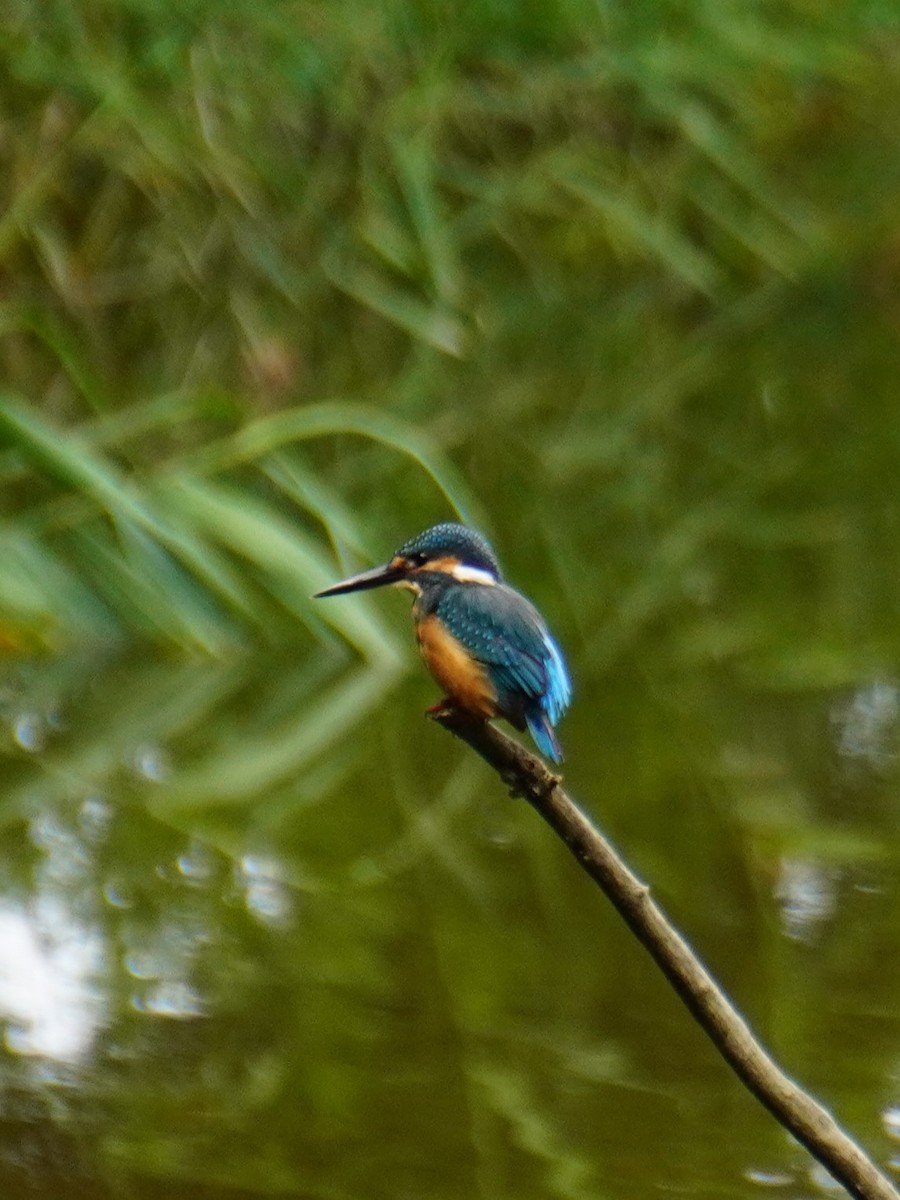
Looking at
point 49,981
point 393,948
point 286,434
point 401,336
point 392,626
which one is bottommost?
point 49,981

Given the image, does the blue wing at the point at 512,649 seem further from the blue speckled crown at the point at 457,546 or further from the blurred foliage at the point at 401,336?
the blurred foliage at the point at 401,336

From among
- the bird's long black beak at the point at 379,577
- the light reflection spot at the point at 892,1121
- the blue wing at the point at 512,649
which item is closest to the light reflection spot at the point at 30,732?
the light reflection spot at the point at 892,1121

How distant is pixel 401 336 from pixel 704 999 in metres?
6.56

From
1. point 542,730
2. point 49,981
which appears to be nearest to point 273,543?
point 49,981

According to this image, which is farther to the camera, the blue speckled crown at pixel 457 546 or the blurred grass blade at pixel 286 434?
the blurred grass blade at pixel 286 434

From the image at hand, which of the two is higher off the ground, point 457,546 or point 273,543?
point 273,543

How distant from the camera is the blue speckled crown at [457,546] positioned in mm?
1881

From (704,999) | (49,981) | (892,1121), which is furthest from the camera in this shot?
(49,981)

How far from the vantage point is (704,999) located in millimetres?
1571

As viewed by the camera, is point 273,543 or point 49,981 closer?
point 49,981

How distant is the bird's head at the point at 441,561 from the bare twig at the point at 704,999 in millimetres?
301

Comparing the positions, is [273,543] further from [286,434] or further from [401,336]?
[401,336]

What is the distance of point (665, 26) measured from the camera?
7.02 metres

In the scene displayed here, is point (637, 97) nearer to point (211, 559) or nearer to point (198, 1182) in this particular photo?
point (211, 559)
